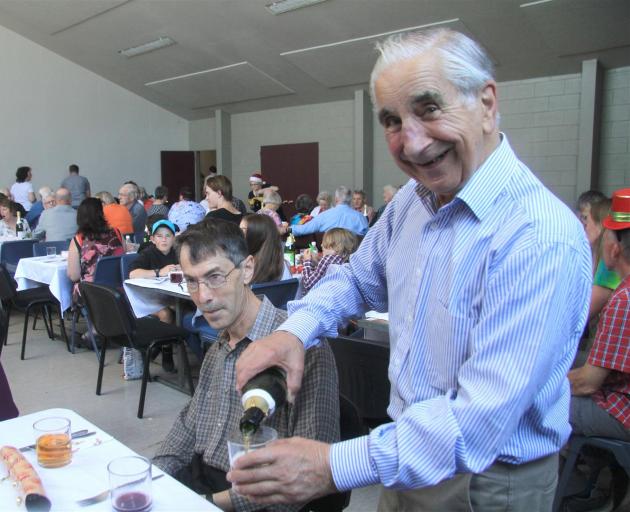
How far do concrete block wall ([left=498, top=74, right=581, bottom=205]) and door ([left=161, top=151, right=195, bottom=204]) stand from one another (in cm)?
796

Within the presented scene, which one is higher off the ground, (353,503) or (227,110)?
(227,110)

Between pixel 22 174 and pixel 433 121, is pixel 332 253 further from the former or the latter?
pixel 22 174

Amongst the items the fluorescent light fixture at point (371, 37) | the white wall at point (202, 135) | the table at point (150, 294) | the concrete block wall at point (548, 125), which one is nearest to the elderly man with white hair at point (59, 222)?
the table at point (150, 294)

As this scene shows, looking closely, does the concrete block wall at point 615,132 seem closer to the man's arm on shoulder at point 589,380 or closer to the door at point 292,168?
the door at point 292,168

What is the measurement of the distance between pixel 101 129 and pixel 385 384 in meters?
11.9

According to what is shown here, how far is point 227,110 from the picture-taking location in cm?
1270

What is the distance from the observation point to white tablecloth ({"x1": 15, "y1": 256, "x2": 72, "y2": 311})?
495cm

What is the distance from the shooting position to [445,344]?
37.1 inches

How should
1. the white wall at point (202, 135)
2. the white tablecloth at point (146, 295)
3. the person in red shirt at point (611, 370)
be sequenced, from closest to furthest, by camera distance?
1. the person in red shirt at point (611, 370)
2. the white tablecloth at point (146, 295)
3. the white wall at point (202, 135)

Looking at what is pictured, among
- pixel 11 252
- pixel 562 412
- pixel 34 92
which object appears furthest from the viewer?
pixel 34 92

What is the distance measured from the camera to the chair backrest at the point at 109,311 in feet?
11.9

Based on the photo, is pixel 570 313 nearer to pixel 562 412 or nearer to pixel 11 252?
pixel 562 412

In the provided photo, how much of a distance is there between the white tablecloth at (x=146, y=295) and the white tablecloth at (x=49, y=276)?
92 cm

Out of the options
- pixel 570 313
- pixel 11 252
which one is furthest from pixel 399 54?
pixel 11 252
